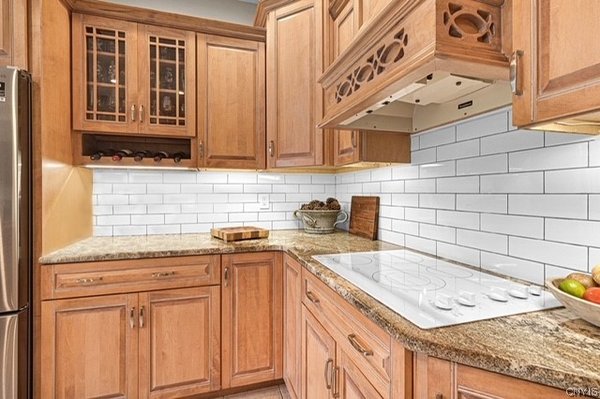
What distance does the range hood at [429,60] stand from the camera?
2.44ft

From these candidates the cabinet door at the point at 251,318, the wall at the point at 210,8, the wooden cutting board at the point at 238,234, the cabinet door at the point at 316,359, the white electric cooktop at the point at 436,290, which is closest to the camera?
the white electric cooktop at the point at 436,290

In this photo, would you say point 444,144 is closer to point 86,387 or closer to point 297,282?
point 297,282

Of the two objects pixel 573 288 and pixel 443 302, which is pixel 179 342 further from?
pixel 573 288

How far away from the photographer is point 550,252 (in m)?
1.00

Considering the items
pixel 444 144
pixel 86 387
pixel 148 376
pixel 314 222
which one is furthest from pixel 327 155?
pixel 86 387

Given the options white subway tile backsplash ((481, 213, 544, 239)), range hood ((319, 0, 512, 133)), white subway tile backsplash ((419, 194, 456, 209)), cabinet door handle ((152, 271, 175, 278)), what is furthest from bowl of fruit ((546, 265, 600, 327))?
cabinet door handle ((152, 271, 175, 278))

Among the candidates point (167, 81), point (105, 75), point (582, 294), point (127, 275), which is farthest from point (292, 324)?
point (105, 75)

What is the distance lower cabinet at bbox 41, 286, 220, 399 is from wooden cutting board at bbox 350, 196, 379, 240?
1008 millimetres

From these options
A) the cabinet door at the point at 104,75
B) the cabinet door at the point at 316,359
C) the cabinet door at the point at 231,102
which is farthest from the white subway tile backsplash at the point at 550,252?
the cabinet door at the point at 104,75

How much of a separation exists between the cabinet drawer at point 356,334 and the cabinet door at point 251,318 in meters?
0.52

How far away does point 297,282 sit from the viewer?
5.05ft

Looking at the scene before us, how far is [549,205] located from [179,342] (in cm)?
180

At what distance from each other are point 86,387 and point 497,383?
1834 mm

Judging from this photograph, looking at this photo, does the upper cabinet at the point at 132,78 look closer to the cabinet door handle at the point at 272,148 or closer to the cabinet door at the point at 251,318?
the cabinet door handle at the point at 272,148
